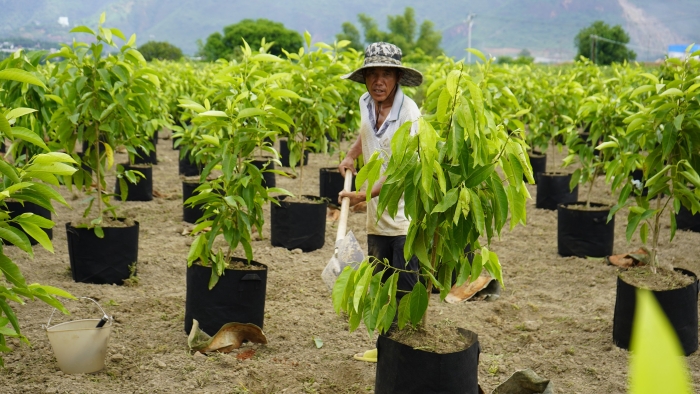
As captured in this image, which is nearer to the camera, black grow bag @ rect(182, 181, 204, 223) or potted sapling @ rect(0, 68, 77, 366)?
potted sapling @ rect(0, 68, 77, 366)

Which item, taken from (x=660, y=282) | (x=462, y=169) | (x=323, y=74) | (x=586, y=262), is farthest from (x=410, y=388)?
(x=323, y=74)

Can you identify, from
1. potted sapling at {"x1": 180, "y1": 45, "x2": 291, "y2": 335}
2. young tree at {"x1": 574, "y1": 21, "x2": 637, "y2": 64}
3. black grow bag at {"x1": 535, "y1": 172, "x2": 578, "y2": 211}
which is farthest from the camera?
young tree at {"x1": 574, "y1": 21, "x2": 637, "y2": 64}

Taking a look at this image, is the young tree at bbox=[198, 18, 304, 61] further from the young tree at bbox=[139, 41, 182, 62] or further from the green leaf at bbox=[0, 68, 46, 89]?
the green leaf at bbox=[0, 68, 46, 89]

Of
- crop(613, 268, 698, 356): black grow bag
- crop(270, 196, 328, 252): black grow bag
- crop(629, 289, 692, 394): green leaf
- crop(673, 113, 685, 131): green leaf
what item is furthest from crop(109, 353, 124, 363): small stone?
crop(629, 289, 692, 394): green leaf

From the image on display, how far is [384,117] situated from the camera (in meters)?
3.75

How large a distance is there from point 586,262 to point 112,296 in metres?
3.86

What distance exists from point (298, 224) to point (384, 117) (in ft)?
8.76

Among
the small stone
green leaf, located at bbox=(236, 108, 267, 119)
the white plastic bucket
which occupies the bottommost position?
the small stone

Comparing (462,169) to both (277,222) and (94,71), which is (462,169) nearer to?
(94,71)

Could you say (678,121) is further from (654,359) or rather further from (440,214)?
(654,359)

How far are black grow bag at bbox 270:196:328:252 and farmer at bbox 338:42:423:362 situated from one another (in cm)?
239

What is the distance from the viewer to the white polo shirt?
3.64 meters

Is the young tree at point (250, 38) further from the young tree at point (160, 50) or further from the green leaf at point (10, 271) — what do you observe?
the green leaf at point (10, 271)

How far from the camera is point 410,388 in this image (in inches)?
117
